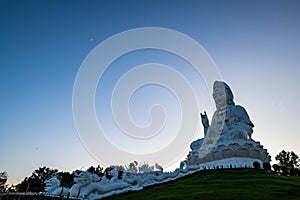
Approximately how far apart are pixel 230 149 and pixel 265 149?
18.2ft

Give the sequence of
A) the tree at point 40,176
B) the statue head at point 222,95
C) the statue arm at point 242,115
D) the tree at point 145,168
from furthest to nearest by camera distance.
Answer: the tree at point 40,176 < the statue head at point 222,95 < the statue arm at point 242,115 < the tree at point 145,168

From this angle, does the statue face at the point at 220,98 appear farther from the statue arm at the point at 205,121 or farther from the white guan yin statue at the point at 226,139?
the statue arm at the point at 205,121

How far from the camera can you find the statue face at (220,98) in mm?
38969

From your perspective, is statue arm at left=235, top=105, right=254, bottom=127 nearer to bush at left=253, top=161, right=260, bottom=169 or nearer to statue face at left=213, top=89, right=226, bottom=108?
statue face at left=213, top=89, right=226, bottom=108

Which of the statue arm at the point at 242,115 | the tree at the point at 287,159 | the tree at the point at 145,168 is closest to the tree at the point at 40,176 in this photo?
the tree at the point at 145,168

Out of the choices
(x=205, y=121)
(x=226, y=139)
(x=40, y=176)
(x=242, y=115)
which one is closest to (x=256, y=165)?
(x=226, y=139)

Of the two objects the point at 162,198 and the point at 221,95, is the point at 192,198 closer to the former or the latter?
the point at 162,198

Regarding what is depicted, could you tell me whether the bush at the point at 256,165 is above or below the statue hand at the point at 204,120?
below

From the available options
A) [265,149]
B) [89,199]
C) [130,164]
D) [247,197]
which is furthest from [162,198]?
[265,149]

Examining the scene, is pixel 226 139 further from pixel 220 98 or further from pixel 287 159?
pixel 287 159

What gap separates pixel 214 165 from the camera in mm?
33562

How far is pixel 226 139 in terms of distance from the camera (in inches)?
1356

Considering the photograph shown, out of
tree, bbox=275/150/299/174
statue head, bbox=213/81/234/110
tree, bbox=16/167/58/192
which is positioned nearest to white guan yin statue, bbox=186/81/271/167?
statue head, bbox=213/81/234/110

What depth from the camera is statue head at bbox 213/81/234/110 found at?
3895 centimetres
